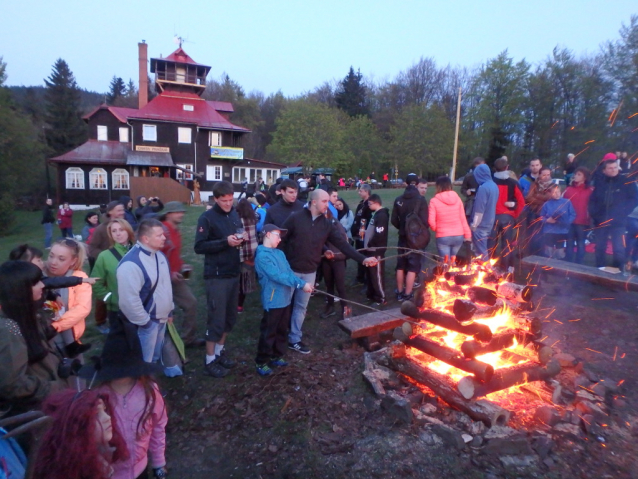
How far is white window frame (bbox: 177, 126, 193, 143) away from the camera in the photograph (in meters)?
35.5

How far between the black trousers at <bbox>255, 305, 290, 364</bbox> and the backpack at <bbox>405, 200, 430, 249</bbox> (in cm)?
279

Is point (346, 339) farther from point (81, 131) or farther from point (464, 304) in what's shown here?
point (81, 131)

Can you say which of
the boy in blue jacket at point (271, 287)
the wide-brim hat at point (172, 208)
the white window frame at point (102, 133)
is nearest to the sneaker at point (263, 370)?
the boy in blue jacket at point (271, 287)

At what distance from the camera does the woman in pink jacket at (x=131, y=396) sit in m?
2.71

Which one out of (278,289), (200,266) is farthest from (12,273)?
(200,266)

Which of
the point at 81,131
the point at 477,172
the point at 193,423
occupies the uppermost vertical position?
the point at 81,131

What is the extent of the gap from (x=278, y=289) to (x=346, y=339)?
147 cm

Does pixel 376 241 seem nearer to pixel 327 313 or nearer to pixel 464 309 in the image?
pixel 327 313

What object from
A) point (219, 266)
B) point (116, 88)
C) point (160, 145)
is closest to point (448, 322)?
point (219, 266)

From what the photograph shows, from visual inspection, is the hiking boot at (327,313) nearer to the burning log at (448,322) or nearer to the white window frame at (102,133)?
the burning log at (448,322)

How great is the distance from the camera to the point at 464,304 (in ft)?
14.0

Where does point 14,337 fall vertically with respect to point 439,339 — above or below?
above

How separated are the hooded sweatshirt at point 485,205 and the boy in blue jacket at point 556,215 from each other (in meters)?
0.99

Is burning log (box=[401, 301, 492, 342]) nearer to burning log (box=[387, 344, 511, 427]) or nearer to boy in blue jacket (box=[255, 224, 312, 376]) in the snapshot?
burning log (box=[387, 344, 511, 427])
